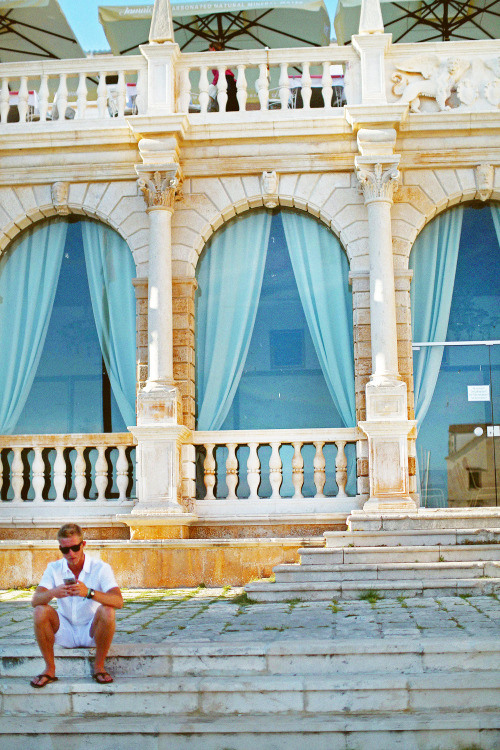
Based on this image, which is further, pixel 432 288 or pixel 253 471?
pixel 432 288

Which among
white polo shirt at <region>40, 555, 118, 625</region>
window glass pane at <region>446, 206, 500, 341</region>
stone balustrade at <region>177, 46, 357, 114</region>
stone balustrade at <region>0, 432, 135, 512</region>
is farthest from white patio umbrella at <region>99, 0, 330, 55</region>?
white polo shirt at <region>40, 555, 118, 625</region>

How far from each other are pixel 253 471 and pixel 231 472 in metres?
0.29

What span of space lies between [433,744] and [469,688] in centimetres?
52

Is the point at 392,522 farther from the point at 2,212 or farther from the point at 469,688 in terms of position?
the point at 2,212

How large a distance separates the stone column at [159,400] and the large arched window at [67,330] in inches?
35.6

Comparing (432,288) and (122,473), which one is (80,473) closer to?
(122,473)

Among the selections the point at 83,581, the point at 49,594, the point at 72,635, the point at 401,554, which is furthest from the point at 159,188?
the point at 49,594

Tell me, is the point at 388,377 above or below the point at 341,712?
above

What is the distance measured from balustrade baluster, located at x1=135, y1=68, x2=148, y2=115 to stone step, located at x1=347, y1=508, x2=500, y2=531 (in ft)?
20.7

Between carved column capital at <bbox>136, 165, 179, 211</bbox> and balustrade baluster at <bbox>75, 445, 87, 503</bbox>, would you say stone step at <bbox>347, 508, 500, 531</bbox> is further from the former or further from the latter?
carved column capital at <bbox>136, 165, 179, 211</bbox>

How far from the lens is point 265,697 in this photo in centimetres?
645

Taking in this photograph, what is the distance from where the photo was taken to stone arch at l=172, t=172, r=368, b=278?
1320cm

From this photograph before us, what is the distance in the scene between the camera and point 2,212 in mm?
13625

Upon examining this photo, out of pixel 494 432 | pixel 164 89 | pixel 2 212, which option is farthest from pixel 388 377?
pixel 2 212
